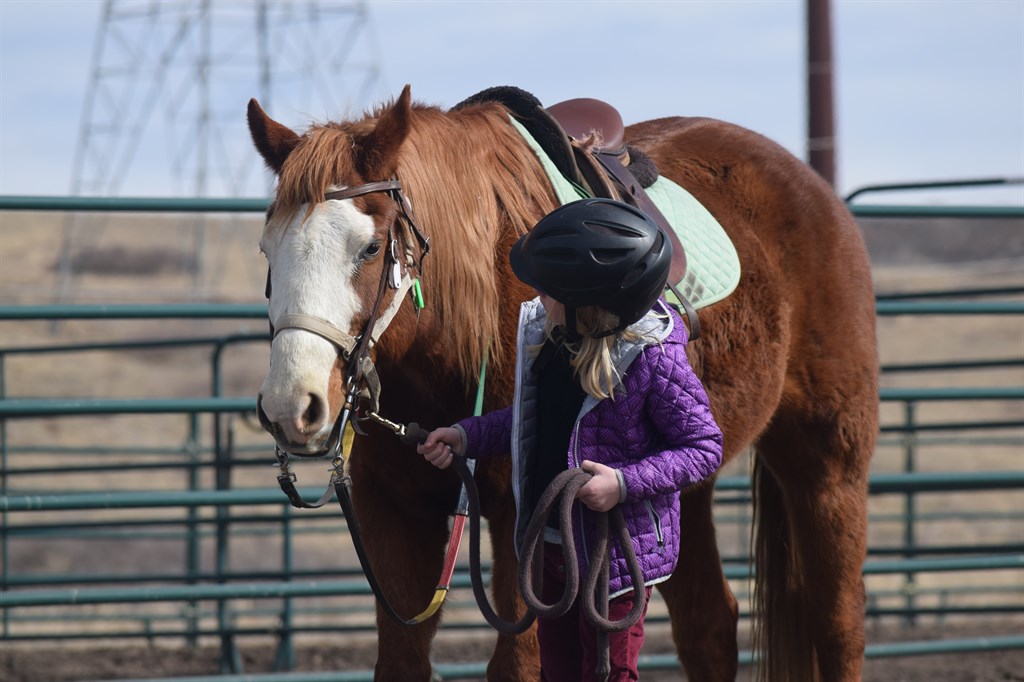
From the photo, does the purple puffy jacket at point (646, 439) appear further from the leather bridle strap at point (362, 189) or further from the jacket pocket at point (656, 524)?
the leather bridle strap at point (362, 189)

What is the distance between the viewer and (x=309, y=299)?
2.10m

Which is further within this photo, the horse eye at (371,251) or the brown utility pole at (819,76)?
the brown utility pole at (819,76)

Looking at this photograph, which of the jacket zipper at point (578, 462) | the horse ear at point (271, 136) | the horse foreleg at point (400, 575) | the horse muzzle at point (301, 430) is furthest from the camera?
the horse foreleg at point (400, 575)

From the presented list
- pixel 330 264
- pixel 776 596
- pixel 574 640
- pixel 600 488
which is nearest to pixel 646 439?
pixel 600 488

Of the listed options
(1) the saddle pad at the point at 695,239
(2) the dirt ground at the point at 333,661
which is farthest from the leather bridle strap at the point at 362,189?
(2) the dirt ground at the point at 333,661

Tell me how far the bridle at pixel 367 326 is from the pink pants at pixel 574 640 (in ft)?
1.39

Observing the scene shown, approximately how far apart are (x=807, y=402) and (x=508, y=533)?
1.20 metres

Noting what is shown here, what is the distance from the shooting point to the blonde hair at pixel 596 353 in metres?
Answer: 2.11

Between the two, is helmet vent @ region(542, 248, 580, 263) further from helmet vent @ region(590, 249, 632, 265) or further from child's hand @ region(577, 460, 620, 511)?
child's hand @ region(577, 460, 620, 511)

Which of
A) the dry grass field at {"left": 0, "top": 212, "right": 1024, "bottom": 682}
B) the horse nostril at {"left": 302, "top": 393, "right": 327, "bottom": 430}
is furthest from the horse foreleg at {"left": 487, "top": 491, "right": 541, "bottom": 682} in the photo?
the dry grass field at {"left": 0, "top": 212, "right": 1024, "bottom": 682}

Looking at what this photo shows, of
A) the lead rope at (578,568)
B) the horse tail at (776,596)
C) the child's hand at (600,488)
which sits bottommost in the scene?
the horse tail at (776,596)

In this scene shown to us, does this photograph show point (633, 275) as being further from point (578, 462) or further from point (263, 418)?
point (263, 418)

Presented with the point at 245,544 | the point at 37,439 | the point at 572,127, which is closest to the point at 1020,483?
the point at 572,127

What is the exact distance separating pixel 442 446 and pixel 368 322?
0.28 metres
